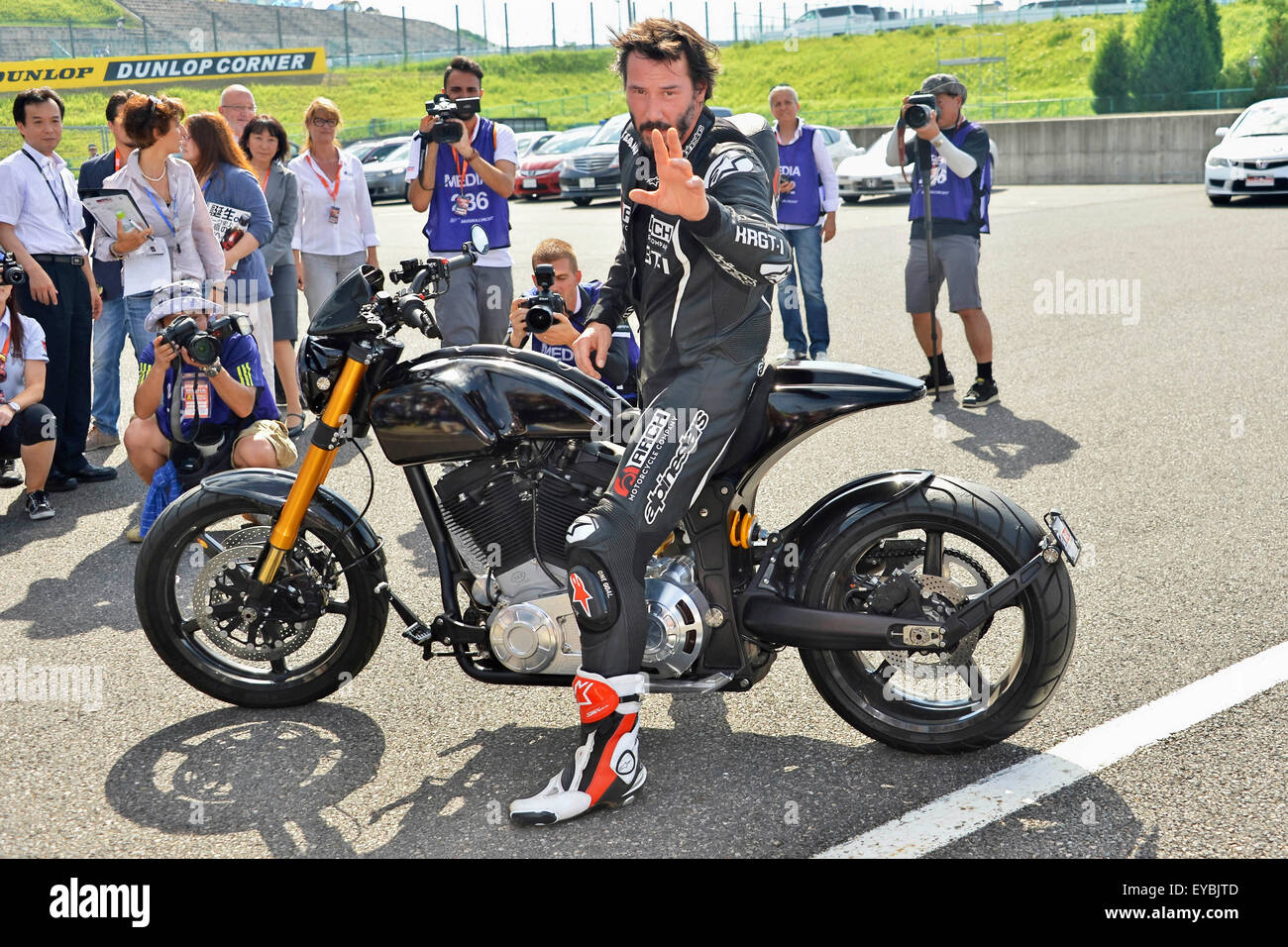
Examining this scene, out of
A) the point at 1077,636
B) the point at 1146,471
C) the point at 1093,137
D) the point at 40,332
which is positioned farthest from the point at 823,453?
the point at 1093,137

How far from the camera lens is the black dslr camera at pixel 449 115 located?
684 cm

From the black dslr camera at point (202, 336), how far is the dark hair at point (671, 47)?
1506 millimetres

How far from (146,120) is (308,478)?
3625 mm

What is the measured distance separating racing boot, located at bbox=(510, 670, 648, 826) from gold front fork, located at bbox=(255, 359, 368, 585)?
3.30 ft

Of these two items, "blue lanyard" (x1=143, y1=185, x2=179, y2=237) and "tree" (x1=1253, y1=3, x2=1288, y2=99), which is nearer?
"blue lanyard" (x1=143, y1=185, x2=179, y2=237)

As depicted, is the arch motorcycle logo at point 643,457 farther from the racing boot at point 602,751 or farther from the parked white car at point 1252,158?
the parked white car at point 1252,158

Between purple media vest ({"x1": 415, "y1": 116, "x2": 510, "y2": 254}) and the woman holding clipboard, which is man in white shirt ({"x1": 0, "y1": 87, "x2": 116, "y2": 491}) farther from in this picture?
purple media vest ({"x1": 415, "y1": 116, "x2": 510, "y2": 254})

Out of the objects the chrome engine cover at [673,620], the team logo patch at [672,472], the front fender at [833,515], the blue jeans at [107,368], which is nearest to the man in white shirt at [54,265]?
the blue jeans at [107,368]

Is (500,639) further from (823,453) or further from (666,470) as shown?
(823,453)

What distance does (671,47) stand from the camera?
3396 mm

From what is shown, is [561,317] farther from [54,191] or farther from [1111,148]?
[1111,148]

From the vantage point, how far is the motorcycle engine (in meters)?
3.67
